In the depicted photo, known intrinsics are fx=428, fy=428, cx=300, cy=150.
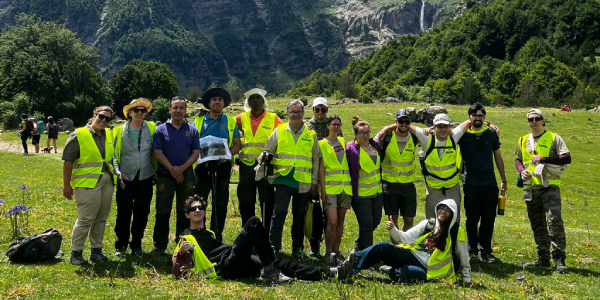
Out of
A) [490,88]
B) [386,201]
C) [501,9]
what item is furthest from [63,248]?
[501,9]

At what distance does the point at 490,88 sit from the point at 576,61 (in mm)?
30128

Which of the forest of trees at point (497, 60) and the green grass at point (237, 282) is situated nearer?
the green grass at point (237, 282)

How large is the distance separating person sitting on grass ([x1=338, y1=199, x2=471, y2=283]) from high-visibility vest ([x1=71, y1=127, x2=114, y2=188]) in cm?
482

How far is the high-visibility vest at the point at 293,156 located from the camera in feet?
26.8

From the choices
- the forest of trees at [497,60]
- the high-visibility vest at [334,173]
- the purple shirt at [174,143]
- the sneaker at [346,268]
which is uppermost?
the forest of trees at [497,60]

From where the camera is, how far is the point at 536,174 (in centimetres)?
863

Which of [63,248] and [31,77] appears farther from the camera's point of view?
[31,77]

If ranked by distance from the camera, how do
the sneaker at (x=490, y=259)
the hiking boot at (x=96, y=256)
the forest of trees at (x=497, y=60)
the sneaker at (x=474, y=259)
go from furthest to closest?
1. the forest of trees at (x=497, y=60)
2. the sneaker at (x=490, y=259)
3. the sneaker at (x=474, y=259)
4. the hiking boot at (x=96, y=256)

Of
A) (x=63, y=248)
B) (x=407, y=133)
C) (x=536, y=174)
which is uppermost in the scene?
(x=407, y=133)

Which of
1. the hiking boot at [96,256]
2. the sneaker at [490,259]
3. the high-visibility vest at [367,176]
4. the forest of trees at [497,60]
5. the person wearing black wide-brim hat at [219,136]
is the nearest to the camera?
the hiking boot at [96,256]

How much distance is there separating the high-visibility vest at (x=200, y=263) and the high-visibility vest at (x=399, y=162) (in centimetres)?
410

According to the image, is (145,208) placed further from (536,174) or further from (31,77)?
(31,77)

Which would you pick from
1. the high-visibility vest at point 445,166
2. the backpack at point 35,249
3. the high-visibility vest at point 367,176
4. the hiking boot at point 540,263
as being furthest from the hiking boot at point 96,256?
the hiking boot at point 540,263

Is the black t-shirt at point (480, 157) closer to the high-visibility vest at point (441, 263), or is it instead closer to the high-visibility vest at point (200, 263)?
the high-visibility vest at point (441, 263)
